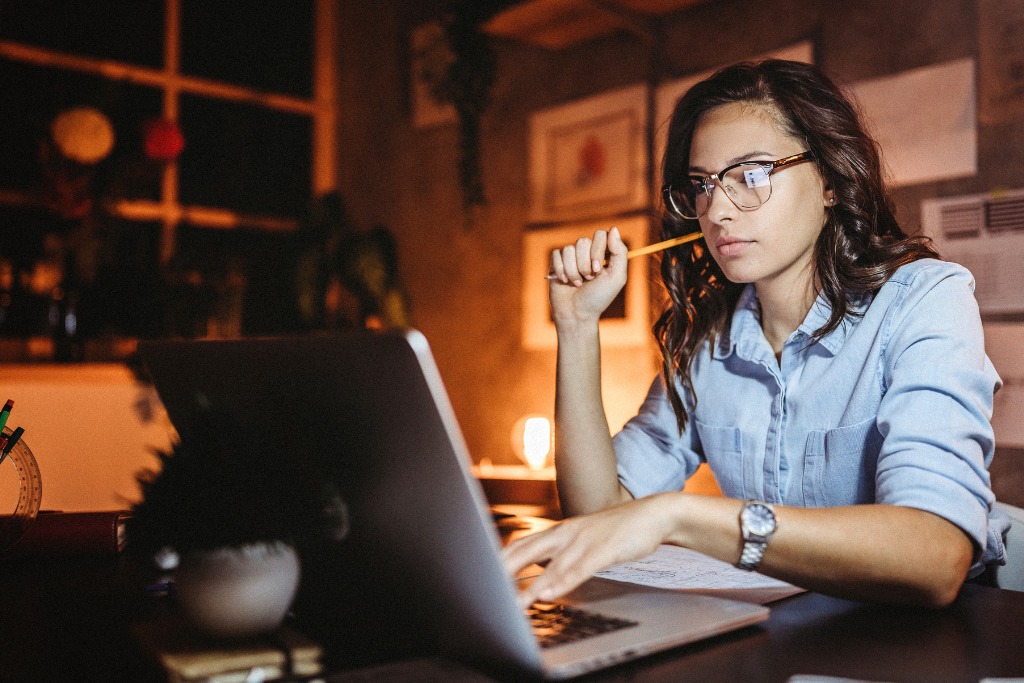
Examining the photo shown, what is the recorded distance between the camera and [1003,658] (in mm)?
722

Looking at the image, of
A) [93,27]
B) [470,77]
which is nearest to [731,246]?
[470,77]

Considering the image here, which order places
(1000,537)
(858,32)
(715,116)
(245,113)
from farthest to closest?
(245,113) < (858,32) < (715,116) < (1000,537)

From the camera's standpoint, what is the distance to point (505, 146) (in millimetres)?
3344

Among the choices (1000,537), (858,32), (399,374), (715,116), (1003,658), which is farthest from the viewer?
(858,32)

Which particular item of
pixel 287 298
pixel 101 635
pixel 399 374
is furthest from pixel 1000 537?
pixel 287 298

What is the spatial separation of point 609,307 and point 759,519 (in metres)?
2.09

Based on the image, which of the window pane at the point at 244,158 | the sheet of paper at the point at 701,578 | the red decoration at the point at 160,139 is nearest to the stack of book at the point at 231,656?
the sheet of paper at the point at 701,578

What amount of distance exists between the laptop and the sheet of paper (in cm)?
7

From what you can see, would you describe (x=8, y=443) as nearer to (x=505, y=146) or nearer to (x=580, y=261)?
(x=580, y=261)

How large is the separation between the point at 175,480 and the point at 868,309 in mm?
1031

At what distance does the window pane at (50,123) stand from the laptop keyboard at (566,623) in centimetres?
276

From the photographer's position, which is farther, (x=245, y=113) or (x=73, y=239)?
(x=245, y=113)

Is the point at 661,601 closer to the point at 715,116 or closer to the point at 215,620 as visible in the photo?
the point at 215,620

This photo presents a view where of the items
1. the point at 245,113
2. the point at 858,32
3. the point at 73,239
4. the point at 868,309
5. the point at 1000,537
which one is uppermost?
the point at 245,113
